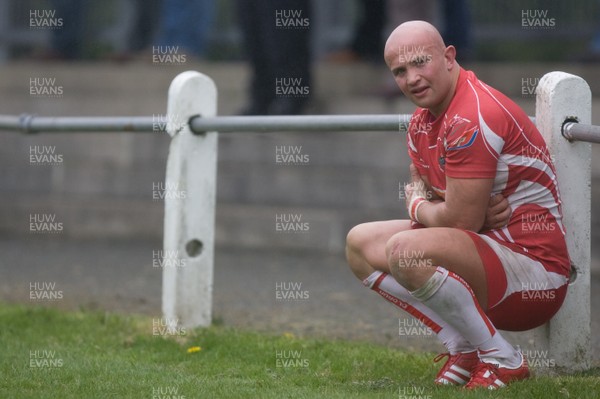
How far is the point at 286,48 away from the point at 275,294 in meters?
2.79

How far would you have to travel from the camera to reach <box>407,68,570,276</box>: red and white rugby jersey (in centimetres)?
492

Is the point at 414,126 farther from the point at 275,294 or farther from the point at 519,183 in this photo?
the point at 275,294

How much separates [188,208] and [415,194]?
5.46 feet

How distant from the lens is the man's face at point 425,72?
5105 millimetres

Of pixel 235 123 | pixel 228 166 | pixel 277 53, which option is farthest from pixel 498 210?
pixel 228 166

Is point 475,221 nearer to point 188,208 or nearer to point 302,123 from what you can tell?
point 302,123

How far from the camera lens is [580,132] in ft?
17.4

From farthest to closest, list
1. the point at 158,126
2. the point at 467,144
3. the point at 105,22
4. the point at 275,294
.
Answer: the point at 105,22 < the point at 275,294 < the point at 158,126 < the point at 467,144

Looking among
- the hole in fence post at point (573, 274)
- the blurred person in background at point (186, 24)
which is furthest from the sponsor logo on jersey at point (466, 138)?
the blurred person in background at point (186, 24)

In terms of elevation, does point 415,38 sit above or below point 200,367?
above

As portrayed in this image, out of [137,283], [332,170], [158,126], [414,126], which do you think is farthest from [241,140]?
[414,126]

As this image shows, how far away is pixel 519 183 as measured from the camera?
16.7ft

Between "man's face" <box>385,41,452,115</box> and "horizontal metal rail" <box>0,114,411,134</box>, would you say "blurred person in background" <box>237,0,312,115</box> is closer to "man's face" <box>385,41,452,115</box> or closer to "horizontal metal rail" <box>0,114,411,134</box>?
"horizontal metal rail" <box>0,114,411,134</box>

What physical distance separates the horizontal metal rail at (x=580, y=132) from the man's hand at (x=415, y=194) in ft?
2.12
